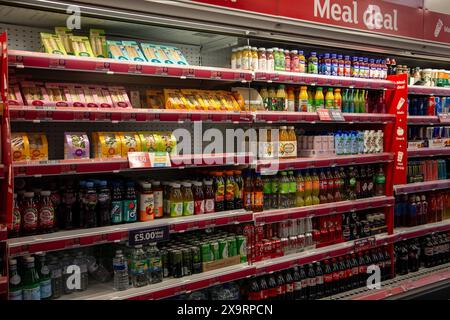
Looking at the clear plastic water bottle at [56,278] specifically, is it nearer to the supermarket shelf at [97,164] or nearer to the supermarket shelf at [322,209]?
the supermarket shelf at [97,164]

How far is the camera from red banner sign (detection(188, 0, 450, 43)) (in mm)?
3615

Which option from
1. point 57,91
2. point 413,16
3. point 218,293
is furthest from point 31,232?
point 413,16

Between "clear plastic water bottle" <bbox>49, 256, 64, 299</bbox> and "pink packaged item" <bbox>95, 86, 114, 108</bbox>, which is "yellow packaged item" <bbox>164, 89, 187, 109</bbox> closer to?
"pink packaged item" <bbox>95, 86, 114, 108</bbox>

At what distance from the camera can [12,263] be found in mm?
2904

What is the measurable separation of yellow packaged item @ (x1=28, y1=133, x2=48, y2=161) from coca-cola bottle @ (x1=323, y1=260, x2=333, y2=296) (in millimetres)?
2958

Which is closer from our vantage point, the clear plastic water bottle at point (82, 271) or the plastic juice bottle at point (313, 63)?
the clear plastic water bottle at point (82, 271)

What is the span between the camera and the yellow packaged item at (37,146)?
2.97m

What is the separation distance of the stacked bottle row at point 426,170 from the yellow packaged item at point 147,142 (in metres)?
3.38

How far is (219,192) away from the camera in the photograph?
3801 mm

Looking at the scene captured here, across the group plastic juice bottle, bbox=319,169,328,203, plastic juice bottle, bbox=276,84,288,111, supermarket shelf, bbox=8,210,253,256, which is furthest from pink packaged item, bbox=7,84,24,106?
plastic juice bottle, bbox=319,169,328,203

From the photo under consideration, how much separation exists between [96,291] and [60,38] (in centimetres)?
183

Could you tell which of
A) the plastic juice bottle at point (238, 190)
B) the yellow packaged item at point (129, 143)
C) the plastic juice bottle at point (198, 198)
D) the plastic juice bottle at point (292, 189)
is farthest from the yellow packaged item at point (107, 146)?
the plastic juice bottle at point (292, 189)

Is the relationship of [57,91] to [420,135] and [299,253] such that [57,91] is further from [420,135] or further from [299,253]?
[420,135]

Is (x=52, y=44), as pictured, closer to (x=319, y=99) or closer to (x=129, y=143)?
(x=129, y=143)
